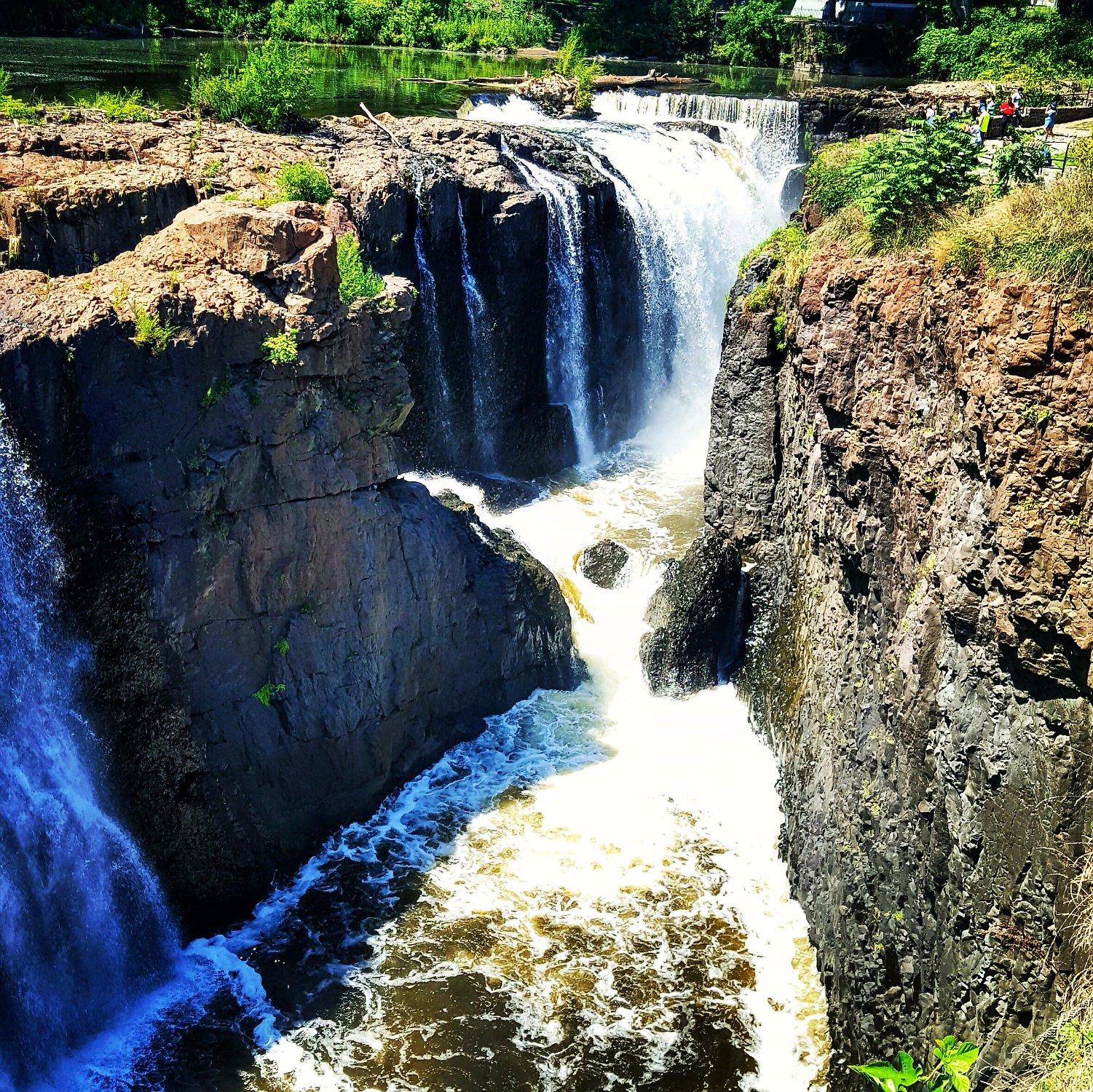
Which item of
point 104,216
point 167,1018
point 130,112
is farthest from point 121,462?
point 130,112

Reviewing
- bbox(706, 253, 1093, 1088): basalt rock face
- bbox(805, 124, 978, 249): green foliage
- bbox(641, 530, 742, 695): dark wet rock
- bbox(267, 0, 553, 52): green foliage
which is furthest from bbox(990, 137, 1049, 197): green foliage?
bbox(267, 0, 553, 52): green foliage

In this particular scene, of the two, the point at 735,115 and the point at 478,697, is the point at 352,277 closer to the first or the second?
the point at 478,697

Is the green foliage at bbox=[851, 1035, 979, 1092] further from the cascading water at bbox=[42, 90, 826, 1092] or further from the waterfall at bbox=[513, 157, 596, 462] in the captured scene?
A: the waterfall at bbox=[513, 157, 596, 462]

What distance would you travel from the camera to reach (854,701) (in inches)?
544

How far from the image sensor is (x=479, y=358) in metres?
23.5

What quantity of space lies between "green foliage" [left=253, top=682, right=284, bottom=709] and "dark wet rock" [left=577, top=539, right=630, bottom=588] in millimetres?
7379

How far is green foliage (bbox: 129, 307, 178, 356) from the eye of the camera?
1242 cm

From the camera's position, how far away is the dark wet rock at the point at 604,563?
66.9 ft

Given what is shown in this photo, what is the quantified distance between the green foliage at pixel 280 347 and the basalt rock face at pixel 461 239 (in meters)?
3.85

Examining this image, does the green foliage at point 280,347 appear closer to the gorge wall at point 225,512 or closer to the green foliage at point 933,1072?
the gorge wall at point 225,512

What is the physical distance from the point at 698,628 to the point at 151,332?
9.95m

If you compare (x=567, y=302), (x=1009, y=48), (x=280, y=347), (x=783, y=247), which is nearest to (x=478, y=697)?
(x=280, y=347)

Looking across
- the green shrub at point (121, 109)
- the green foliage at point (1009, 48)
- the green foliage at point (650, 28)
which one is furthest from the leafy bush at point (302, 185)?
the green foliage at point (650, 28)

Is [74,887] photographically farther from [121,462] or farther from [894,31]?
[894,31]
